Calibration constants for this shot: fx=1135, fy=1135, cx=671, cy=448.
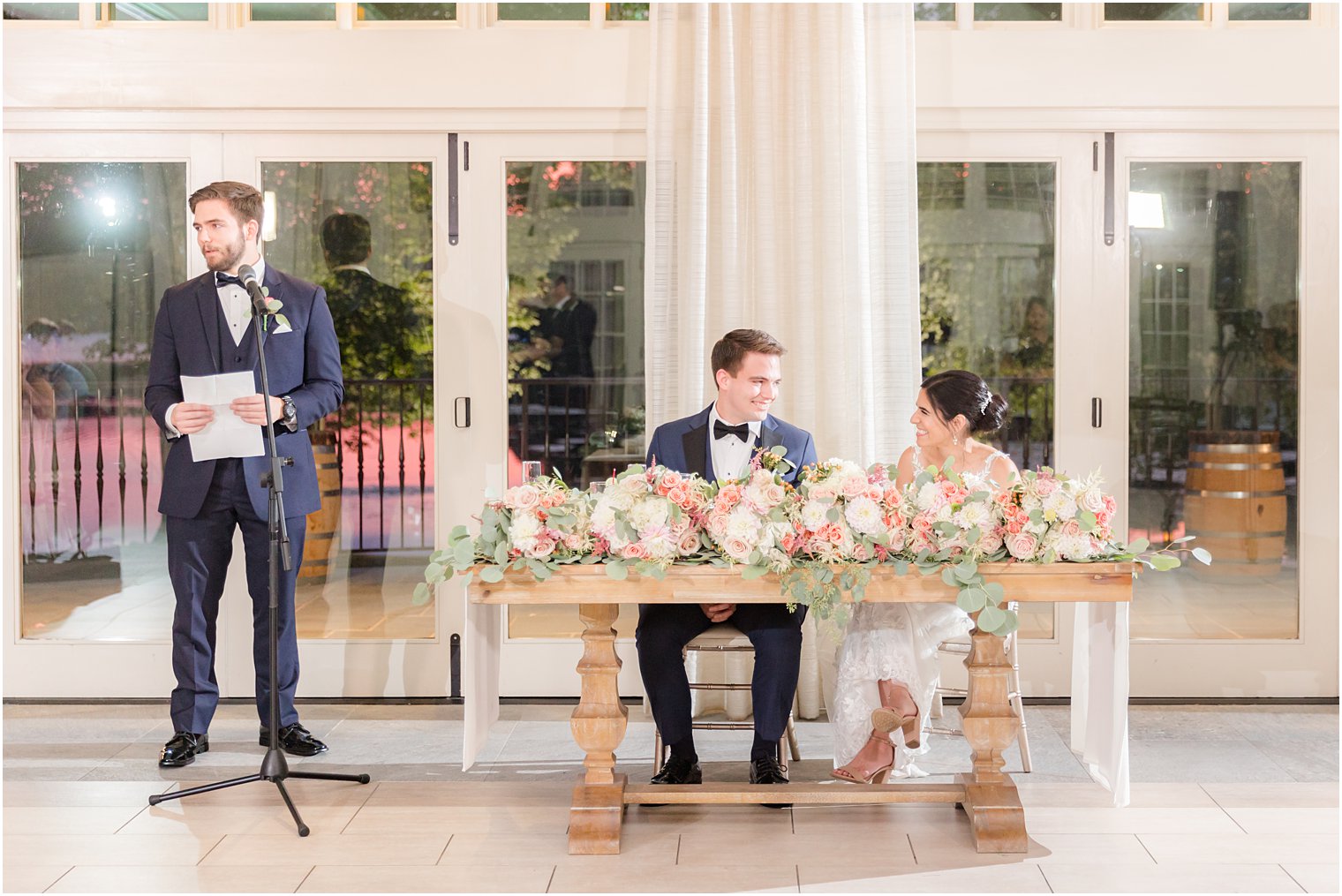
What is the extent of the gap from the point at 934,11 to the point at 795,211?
3.14 ft

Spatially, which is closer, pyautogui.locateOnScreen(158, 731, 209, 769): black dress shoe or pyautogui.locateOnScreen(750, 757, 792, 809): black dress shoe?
pyautogui.locateOnScreen(750, 757, 792, 809): black dress shoe

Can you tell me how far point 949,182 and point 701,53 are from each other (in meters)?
1.05

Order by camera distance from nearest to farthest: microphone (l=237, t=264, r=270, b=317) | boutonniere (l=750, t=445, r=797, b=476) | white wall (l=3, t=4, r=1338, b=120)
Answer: boutonniere (l=750, t=445, r=797, b=476) → microphone (l=237, t=264, r=270, b=317) → white wall (l=3, t=4, r=1338, b=120)

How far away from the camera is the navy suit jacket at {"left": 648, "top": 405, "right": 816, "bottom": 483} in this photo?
345cm

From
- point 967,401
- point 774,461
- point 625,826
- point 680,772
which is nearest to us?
point 774,461

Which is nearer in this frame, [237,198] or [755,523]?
[755,523]

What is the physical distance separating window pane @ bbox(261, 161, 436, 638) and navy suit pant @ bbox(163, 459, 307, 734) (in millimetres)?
688

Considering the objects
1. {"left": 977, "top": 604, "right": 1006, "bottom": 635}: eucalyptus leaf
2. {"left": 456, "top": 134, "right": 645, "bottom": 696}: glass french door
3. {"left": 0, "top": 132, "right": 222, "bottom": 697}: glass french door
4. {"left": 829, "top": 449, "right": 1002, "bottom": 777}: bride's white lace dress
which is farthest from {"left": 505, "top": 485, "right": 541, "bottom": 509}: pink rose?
{"left": 0, "top": 132, "right": 222, "bottom": 697}: glass french door

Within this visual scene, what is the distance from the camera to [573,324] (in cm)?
434

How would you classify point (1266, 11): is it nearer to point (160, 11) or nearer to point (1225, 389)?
point (1225, 389)

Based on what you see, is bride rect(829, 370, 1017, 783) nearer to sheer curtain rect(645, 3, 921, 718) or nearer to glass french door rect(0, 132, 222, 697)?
sheer curtain rect(645, 3, 921, 718)

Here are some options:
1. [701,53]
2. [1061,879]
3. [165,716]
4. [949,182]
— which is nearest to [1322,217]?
[949,182]

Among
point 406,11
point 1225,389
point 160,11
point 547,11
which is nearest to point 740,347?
point 547,11

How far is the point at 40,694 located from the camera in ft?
14.1
